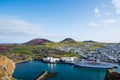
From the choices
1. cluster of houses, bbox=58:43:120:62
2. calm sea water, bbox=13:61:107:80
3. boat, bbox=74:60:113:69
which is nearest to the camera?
calm sea water, bbox=13:61:107:80

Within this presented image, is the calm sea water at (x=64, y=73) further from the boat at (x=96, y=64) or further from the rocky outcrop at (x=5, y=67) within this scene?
the rocky outcrop at (x=5, y=67)

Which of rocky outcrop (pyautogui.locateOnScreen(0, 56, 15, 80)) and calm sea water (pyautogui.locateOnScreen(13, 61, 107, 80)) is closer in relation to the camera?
rocky outcrop (pyautogui.locateOnScreen(0, 56, 15, 80))

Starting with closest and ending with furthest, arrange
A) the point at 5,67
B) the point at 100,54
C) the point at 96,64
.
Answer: the point at 5,67
the point at 96,64
the point at 100,54

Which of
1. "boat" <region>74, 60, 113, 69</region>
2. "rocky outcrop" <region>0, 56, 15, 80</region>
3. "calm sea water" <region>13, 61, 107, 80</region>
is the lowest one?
"calm sea water" <region>13, 61, 107, 80</region>

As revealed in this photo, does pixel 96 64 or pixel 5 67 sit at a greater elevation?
pixel 5 67

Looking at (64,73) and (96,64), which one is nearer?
(64,73)

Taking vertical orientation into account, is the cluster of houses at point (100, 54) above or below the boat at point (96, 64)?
above

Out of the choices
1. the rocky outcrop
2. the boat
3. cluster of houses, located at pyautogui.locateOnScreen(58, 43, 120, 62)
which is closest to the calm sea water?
the boat

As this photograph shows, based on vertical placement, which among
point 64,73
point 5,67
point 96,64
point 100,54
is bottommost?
point 64,73

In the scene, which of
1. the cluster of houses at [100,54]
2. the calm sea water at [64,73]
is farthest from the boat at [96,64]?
the cluster of houses at [100,54]

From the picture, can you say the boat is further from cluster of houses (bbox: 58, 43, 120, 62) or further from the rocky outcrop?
the rocky outcrop

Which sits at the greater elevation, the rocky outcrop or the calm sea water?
the rocky outcrop

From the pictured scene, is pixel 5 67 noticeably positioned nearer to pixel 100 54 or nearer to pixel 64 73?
pixel 64 73

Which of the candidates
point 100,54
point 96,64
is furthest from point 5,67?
point 100,54
